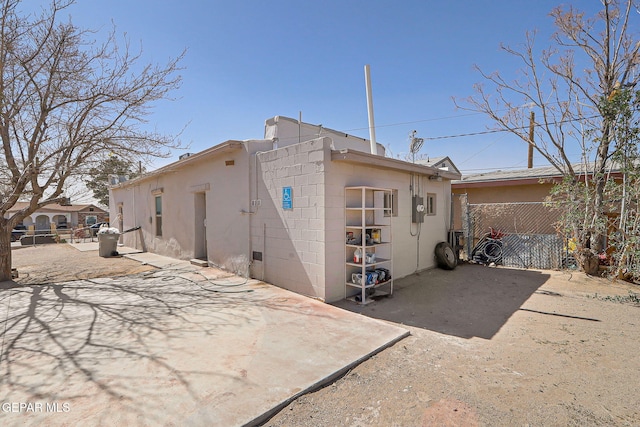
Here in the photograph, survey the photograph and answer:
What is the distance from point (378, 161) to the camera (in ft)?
17.4

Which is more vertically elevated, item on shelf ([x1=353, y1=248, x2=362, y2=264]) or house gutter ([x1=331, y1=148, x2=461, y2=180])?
house gutter ([x1=331, y1=148, x2=461, y2=180])

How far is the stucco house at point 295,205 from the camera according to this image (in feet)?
15.6

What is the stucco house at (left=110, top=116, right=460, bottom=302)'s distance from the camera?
475cm

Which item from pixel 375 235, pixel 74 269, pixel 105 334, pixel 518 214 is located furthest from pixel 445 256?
pixel 74 269

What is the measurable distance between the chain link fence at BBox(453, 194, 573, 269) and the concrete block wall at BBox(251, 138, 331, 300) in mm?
5554

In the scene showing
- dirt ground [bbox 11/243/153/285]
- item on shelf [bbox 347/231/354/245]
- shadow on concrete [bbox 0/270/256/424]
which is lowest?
dirt ground [bbox 11/243/153/285]

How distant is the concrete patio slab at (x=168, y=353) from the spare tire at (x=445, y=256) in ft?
13.7

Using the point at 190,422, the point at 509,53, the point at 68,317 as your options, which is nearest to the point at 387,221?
the point at 190,422

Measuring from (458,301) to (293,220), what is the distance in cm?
316

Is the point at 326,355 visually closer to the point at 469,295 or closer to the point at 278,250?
the point at 278,250

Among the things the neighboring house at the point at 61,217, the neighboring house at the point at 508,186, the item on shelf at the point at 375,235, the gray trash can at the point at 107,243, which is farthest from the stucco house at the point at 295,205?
the neighboring house at the point at 61,217

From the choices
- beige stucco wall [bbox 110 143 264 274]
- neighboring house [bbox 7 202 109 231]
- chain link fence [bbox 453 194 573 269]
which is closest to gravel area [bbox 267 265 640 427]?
chain link fence [bbox 453 194 573 269]

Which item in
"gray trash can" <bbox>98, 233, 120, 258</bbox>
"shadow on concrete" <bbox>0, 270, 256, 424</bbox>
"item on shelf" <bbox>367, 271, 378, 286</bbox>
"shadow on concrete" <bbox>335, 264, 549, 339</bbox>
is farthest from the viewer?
"gray trash can" <bbox>98, 233, 120, 258</bbox>

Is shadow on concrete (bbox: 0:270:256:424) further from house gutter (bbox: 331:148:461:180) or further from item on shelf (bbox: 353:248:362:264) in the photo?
house gutter (bbox: 331:148:461:180)
